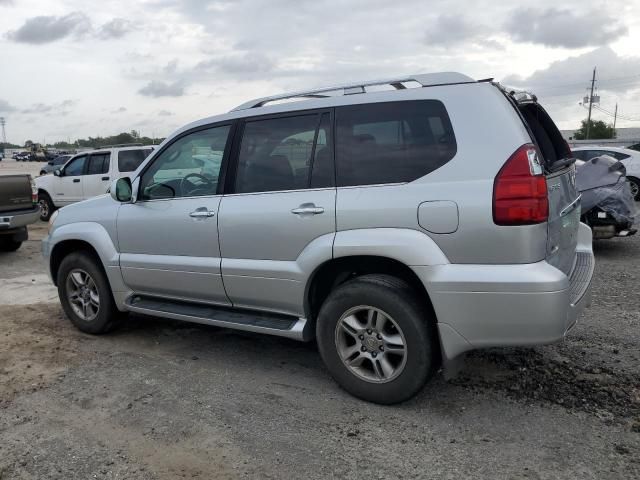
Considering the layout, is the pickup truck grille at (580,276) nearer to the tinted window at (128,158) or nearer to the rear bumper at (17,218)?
the rear bumper at (17,218)

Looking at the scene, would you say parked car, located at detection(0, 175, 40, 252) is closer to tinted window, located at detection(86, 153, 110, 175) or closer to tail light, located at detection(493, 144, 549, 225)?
tinted window, located at detection(86, 153, 110, 175)

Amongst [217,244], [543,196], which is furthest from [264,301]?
[543,196]

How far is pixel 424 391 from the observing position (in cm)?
371

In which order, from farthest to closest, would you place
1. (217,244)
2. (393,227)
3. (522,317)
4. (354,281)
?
(217,244) → (354,281) → (393,227) → (522,317)

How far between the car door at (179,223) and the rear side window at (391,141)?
3.45 ft

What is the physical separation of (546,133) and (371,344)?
81.0 inches

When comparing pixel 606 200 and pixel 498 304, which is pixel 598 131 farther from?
pixel 498 304

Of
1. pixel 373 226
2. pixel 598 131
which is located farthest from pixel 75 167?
pixel 598 131

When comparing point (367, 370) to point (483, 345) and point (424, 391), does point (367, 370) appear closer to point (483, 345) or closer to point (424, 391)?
point (424, 391)

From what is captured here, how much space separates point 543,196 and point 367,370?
152cm

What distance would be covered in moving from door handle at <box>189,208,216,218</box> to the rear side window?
1.07m

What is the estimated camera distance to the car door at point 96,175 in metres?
12.6

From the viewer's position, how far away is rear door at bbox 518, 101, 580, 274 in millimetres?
3186

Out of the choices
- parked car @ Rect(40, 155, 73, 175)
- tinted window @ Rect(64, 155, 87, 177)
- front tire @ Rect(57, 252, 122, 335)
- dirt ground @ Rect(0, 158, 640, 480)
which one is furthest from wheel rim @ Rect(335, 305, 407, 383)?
parked car @ Rect(40, 155, 73, 175)
